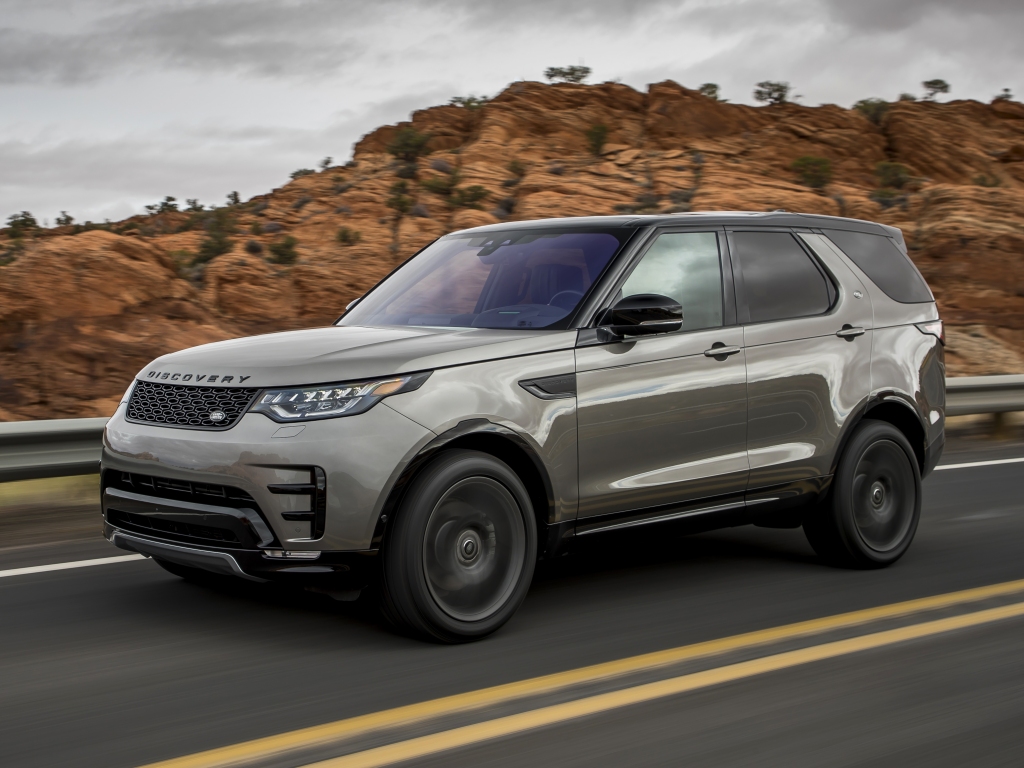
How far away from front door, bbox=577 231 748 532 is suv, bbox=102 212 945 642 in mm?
11

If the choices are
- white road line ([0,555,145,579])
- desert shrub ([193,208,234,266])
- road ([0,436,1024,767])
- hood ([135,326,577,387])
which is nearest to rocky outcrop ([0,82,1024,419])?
desert shrub ([193,208,234,266])

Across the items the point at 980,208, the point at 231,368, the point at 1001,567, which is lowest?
the point at 1001,567

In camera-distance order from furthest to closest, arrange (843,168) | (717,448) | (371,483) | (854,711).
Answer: (843,168) → (717,448) → (371,483) → (854,711)

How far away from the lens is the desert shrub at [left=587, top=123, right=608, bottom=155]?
1481 inches

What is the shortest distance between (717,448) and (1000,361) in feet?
61.5

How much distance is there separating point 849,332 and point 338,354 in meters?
2.94

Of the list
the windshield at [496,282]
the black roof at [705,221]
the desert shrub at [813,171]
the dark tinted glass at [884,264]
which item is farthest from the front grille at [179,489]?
the desert shrub at [813,171]

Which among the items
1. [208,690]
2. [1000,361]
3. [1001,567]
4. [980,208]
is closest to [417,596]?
[208,690]

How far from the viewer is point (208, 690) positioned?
426 cm

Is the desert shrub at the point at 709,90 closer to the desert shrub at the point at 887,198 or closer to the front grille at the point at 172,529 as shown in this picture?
the desert shrub at the point at 887,198

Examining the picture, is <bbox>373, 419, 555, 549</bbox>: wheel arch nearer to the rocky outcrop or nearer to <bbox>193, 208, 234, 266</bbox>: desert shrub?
the rocky outcrop

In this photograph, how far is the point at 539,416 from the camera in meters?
4.92

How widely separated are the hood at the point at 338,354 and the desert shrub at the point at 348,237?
2196 centimetres

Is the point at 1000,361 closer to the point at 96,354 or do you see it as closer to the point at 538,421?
the point at 96,354
